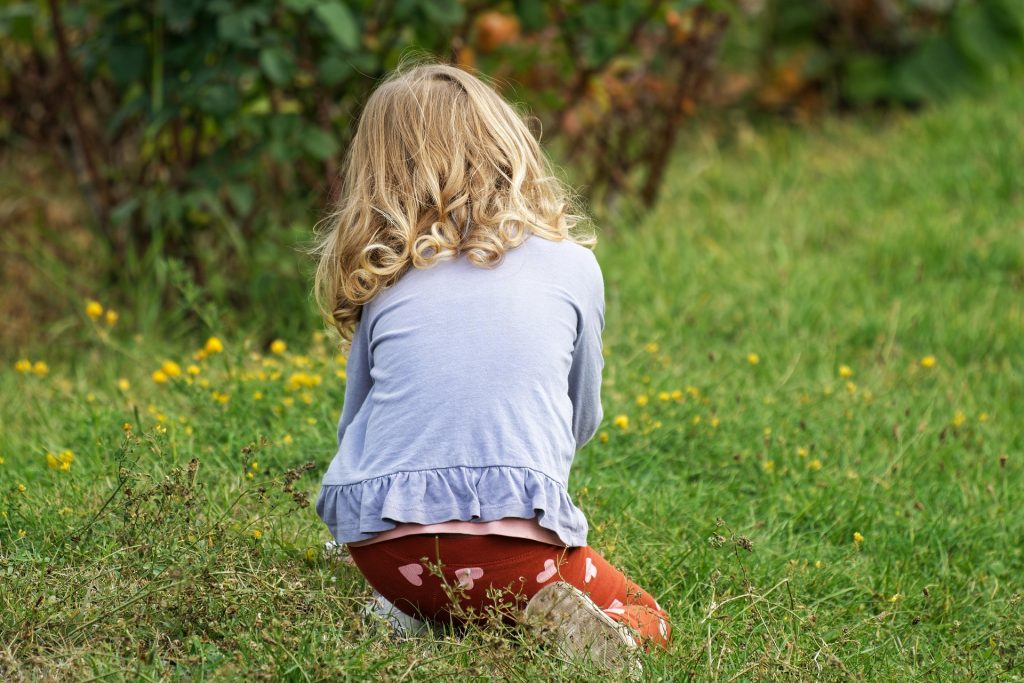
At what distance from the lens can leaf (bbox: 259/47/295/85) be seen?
11.5ft

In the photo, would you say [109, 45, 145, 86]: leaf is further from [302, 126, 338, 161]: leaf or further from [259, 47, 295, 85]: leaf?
[302, 126, 338, 161]: leaf

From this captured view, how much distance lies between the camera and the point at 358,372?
2279 millimetres

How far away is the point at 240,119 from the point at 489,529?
2348 mm

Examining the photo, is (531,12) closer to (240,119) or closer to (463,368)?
(240,119)

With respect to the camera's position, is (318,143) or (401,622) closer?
(401,622)

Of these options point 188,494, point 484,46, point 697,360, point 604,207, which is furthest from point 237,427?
point 604,207

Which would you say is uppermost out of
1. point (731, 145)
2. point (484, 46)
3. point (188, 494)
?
point (484, 46)

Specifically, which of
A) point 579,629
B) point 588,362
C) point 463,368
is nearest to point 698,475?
point 588,362

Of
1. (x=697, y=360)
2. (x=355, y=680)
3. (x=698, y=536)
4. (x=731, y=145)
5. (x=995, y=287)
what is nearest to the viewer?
(x=355, y=680)

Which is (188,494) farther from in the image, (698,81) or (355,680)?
(698,81)

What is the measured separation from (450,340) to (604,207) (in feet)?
10.4

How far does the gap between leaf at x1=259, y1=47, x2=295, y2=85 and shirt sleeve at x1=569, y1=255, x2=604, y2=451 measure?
170 cm

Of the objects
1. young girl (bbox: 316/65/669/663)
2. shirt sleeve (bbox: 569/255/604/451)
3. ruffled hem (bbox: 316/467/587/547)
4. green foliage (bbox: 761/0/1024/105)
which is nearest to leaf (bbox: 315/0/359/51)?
young girl (bbox: 316/65/669/663)

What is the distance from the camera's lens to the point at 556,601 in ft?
6.64
